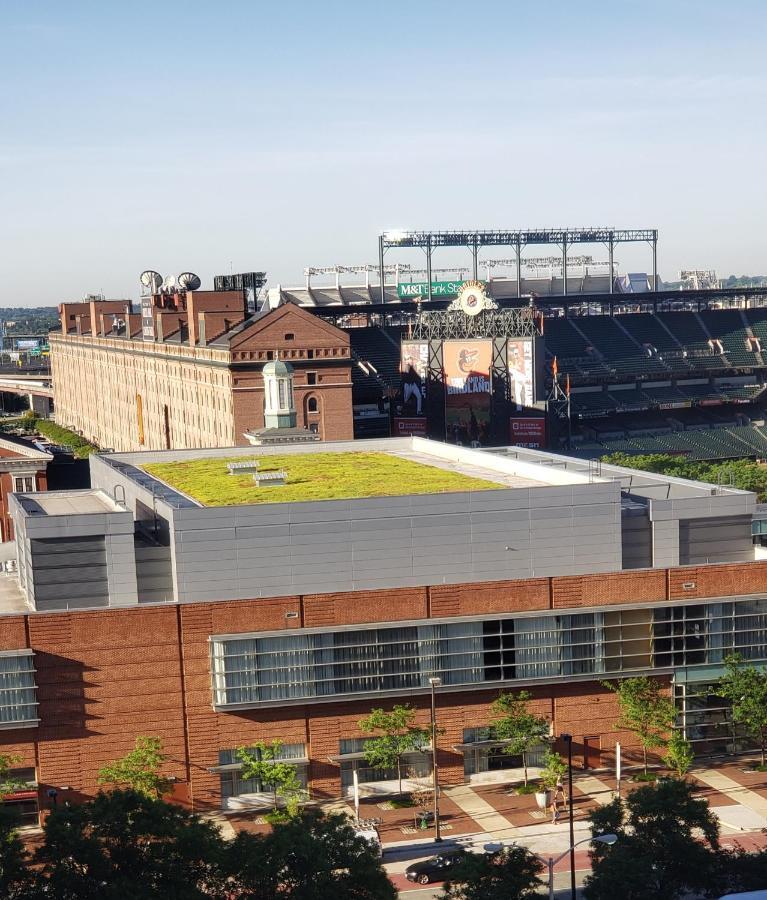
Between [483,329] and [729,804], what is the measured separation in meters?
88.8

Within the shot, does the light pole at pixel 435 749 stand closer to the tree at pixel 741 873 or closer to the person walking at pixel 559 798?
the person walking at pixel 559 798

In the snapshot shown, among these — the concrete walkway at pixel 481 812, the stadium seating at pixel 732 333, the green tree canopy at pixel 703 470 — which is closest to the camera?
the concrete walkway at pixel 481 812

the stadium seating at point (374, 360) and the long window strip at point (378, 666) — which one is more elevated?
the stadium seating at point (374, 360)

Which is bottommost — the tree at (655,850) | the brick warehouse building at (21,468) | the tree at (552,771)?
the tree at (552,771)

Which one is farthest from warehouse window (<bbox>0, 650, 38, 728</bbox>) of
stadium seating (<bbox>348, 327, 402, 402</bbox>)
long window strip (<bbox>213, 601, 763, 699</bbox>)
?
stadium seating (<bbox>348, 327, 402, 402</bbox>)

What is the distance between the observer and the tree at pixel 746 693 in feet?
194

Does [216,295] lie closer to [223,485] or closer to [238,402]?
[238,402]

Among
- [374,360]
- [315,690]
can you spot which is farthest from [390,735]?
[374,360]

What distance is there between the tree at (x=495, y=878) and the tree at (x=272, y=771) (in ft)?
41.7

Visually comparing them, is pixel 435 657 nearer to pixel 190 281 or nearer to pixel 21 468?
pixel 21 468

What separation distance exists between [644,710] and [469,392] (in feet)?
269

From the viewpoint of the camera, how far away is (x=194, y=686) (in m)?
57.8

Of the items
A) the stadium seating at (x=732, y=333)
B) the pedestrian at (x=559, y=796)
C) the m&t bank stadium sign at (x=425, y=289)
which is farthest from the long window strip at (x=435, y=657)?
the m&t bank stadium sign at (x=425, y=289)

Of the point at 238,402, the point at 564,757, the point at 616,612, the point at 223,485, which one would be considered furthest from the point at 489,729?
the point at 238,402
